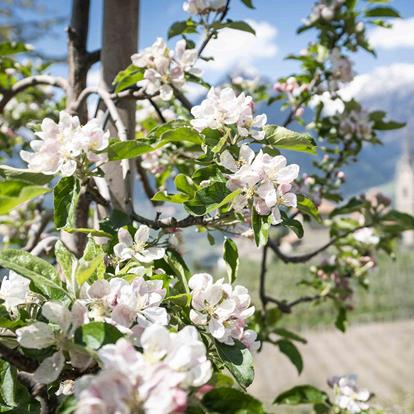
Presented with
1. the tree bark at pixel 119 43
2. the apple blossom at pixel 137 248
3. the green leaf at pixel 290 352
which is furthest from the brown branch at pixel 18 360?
the green leaf at pixel 290 352

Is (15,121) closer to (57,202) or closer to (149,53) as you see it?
(149,53)

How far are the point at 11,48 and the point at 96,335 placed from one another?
1.24 meters

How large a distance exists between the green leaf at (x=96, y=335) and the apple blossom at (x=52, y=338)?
0.03 m

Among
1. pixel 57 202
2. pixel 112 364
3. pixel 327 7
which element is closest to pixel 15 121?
pixel 327 7

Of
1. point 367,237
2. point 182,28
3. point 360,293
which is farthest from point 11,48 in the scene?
point 360,293

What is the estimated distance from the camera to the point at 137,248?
2.60 feet

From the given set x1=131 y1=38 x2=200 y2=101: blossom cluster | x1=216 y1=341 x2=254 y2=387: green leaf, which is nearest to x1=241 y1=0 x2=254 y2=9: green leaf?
x1=131 y1=38 x2=200 y2=101: blossom cluster

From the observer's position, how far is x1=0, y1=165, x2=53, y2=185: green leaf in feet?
2.31

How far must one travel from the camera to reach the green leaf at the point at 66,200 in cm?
76

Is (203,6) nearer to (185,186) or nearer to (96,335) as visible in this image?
(185,186)

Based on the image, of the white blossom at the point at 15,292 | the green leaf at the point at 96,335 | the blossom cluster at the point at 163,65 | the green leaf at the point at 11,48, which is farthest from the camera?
the green leaf at the point at 11,48

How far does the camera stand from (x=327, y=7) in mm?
1672

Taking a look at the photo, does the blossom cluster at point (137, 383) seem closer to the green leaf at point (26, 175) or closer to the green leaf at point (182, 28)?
the green leaf at point (26, 175)

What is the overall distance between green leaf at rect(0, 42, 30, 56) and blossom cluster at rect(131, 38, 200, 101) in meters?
0.60
